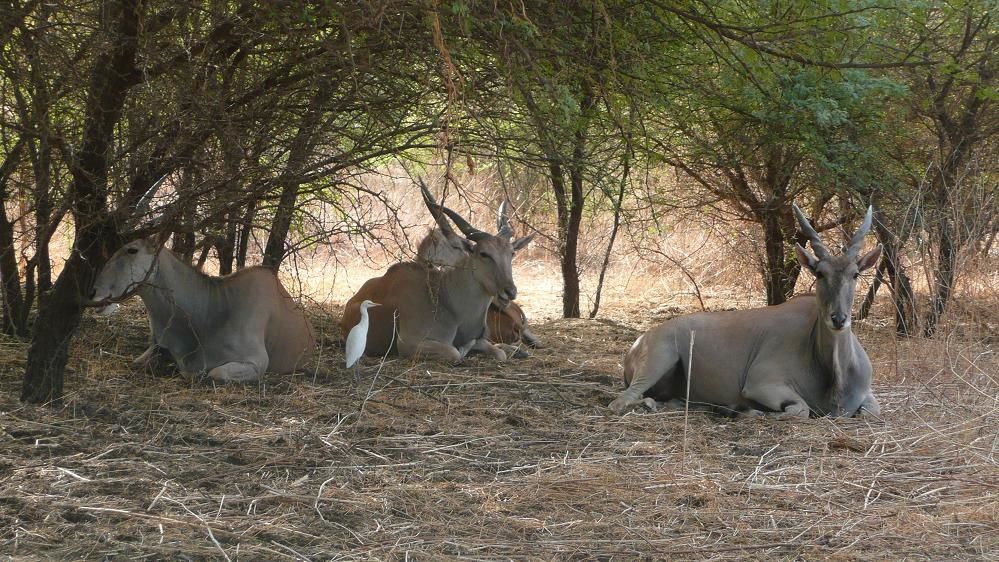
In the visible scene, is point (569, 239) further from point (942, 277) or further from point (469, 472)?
point (469, 472)

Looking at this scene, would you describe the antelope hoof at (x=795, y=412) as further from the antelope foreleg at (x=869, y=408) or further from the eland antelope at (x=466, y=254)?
the eland antelope at (x=466, y=254)

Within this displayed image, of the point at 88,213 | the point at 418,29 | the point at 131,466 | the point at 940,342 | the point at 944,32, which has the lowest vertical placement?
the point at 131,466

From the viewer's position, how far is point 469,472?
437 centimetres

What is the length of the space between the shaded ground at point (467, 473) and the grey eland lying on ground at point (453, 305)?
4.30 ft

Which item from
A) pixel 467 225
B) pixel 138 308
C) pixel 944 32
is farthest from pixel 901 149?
pixel 138 308

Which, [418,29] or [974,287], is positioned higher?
[418,29]

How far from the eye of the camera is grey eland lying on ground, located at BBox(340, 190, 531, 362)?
7.61m

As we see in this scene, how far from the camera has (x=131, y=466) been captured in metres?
4.17

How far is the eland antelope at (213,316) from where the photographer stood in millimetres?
6020

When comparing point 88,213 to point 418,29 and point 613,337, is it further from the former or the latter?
point 613,337

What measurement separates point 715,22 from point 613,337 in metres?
3.55

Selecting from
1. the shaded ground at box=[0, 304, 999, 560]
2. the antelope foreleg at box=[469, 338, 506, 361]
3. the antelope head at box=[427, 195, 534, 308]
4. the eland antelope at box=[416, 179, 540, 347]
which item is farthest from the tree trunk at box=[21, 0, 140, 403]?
the antelope foreleg at box=[469, 338, 506, 361]

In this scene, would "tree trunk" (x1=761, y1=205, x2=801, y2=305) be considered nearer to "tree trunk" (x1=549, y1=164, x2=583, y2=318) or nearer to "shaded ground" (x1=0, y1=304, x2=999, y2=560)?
"tree trunk" (x1=549, y1=164, x2=583, y2=318)

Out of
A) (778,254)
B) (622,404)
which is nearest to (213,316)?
(622,404)
